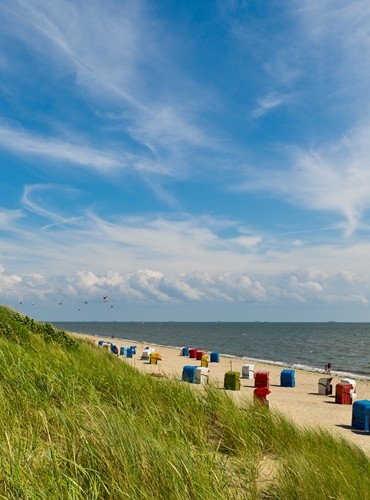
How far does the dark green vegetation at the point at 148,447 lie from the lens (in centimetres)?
306

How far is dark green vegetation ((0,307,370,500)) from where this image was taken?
306 centimetres

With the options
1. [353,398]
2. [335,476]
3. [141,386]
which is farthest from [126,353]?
[335,476]

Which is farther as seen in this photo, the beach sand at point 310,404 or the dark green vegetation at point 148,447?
the beach sand at point 310,404

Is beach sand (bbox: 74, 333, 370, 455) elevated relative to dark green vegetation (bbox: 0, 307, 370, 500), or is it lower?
lower

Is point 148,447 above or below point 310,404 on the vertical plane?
above

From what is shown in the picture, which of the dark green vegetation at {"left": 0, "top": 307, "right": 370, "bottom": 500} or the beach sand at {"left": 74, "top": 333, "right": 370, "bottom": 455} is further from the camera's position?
the beach sand at {"left": 74, "top": 333, "right": 370, "bottom": 455}

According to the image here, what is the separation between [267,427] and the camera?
570 centimetres

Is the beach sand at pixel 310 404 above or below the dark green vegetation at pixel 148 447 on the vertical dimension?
below

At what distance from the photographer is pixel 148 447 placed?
139 inches

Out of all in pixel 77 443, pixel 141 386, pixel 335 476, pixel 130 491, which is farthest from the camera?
pixel 141 386

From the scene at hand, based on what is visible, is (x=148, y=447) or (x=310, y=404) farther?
(x=310, y=404)

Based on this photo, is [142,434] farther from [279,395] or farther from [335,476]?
[279,395]

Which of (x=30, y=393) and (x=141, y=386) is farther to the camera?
(x=141, y=386)

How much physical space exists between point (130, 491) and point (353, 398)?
17532 millimetres
